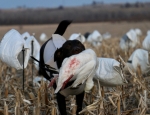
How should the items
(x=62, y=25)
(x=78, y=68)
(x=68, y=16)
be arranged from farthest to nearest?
1. (x=68, y=16)
2. (x=62, y=25)
3. (x=78, y=68)

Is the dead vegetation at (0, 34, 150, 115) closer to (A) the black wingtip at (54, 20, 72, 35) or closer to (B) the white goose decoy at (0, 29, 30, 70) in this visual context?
(B) the white goose decoy at (0, 29, 30, 70)

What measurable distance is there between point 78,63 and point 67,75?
0.45 ft

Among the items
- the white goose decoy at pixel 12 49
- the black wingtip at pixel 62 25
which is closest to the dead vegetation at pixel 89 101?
the white goose decoy at pixel 12 49

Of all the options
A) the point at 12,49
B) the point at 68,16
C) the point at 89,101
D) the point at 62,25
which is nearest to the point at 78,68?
the point at 62,25

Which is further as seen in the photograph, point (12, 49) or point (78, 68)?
point (12, 49)

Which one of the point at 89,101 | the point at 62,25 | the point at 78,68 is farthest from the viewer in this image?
the point at 89,101

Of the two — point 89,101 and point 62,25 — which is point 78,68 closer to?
point 62,25

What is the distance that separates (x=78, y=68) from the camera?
3.48 metres

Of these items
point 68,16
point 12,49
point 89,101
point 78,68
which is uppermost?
point 68,16

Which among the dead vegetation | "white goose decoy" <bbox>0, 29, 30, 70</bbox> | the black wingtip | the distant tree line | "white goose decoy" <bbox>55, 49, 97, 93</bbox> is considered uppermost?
the distant tree line

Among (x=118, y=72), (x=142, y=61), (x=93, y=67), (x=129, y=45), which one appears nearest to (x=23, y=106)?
(x=118, y=72)

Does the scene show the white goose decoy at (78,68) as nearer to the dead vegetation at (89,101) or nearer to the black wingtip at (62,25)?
the dead vegetation at (89,101)

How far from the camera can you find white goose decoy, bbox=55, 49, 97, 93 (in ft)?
11.3

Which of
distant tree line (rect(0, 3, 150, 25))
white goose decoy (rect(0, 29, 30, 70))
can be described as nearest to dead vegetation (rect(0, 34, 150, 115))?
white goose decoy (rect(0, 29, 30, 70))
